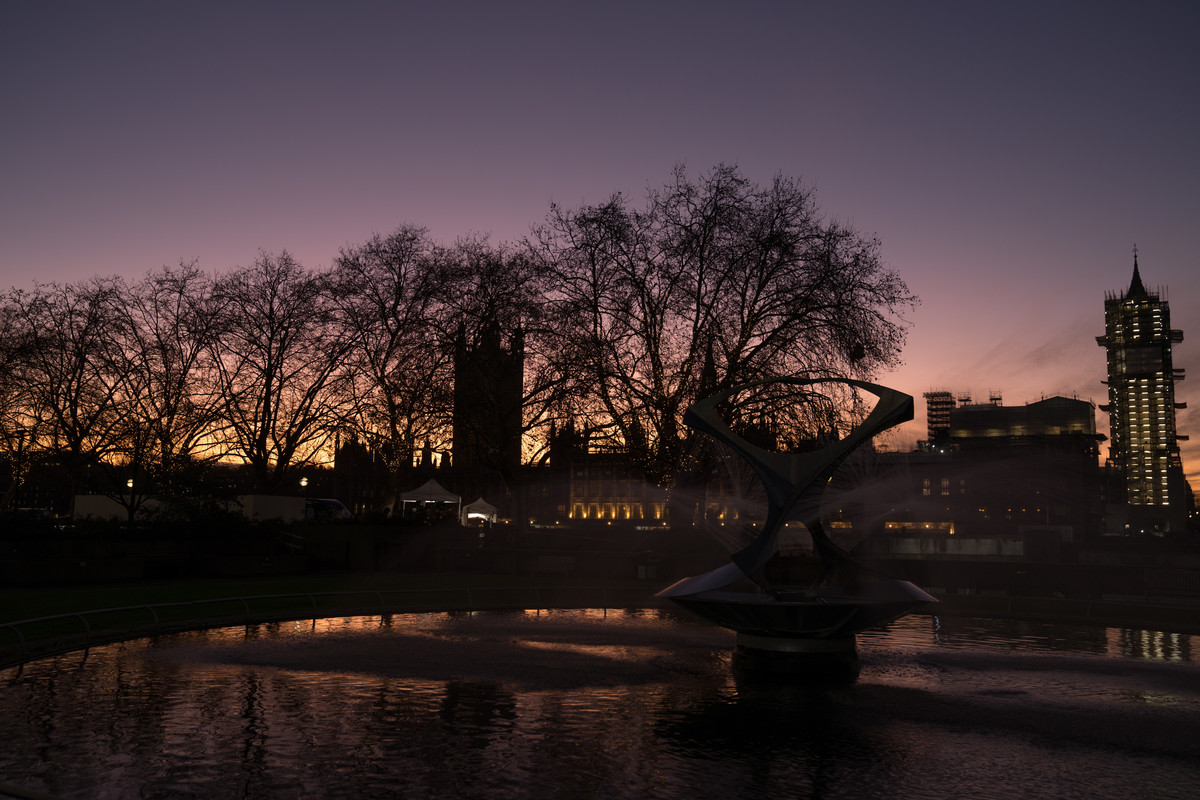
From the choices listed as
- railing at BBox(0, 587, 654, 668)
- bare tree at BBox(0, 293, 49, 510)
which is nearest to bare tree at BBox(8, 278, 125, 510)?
bare tree at BBox(0, 293, 49, 510)

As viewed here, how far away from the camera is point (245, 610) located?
854 inches

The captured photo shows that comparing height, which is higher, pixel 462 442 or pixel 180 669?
pixel 462 442

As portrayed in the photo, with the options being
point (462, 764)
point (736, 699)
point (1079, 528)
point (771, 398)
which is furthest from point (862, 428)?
point (1079, 528)

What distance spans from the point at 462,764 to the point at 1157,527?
6500 inches

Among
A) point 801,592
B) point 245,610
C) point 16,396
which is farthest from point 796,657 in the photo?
point 16,396

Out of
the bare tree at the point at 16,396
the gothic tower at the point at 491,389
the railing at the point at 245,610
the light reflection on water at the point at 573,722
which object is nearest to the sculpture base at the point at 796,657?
the light reflection on water at the point at 573,722

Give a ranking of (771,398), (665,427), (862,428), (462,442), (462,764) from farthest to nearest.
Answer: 1. (462,442)
2. (665,427)
3. (771,398)
4. (862,428)
5. (462,764)

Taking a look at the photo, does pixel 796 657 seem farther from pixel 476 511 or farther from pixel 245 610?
pixel 476 511

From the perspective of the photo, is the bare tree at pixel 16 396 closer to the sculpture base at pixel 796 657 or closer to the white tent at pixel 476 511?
the white tent at pixel 476 511

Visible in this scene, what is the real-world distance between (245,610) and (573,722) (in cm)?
1312

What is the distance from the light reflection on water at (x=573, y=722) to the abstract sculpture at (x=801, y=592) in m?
0.87

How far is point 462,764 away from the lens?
923 centimetres

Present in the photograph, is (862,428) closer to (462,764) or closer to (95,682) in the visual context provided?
(462,764)

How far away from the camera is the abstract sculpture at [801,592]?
52.8 feet
